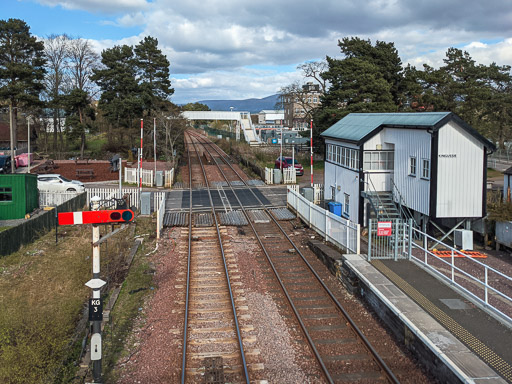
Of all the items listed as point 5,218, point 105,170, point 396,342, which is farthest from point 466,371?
point 105,170

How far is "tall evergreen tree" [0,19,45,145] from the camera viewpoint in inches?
1828

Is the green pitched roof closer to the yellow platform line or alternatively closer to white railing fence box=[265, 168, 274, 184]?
the yellow platform line

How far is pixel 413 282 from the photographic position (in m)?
13.0

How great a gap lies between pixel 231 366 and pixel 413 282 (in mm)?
5772

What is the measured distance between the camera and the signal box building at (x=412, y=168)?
17375mm

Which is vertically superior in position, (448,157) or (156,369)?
(448,157)

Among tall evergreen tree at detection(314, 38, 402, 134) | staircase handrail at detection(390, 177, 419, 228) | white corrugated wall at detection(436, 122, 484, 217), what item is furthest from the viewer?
tall evergreen tree at detection(314, 38, 402, 134)

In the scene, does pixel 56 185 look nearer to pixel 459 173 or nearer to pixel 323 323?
pixel 459 173

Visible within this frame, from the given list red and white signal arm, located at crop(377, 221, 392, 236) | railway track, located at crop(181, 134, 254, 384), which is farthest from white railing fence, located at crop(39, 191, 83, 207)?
red and white signal arm, located at crop(377, 221, 392, 236)

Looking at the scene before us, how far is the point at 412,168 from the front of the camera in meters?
19.0

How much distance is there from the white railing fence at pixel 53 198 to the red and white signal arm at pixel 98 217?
63.6ft

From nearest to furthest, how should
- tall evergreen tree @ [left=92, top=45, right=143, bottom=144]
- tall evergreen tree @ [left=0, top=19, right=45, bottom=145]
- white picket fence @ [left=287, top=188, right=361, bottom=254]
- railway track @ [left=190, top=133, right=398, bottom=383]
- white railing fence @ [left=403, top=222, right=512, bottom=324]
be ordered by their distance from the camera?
railway track @ [left=190, top=133, right=398, bottom=383] → white railing fence @ [left=403, top=222, right=512, bottom=324] → white picket fence @ [left=287, top=188, right=361, bottom=254] → tall evergreen tree @ [left=0, top=19, right=45, bottom=145] → tall evergreen tree @ [left=92, top=45, right=143, bottom=144]

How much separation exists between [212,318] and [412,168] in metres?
10.7

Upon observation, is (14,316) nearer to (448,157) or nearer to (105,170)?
(448,157)
